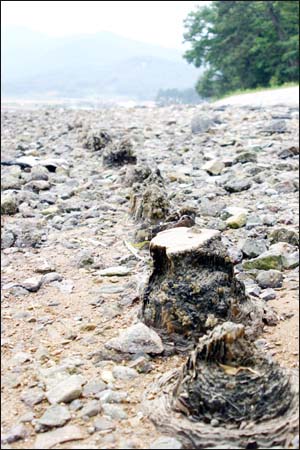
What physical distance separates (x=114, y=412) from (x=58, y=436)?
242 mm

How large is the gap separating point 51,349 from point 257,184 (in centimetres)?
358

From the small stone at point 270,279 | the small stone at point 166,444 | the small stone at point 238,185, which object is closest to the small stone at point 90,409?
the small stone at point 166,444

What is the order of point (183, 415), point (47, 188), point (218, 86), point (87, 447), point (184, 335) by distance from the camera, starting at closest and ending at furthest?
point (87, 447) → point (183, 415) → point (184, 335) → point (47, 188) → point (218, 86)

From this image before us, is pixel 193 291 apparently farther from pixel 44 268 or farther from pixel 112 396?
pixel 44 268

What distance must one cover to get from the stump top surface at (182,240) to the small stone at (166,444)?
3.24 ft

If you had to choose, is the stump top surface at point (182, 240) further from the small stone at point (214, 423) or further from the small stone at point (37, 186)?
the small stone at point (37, 186)

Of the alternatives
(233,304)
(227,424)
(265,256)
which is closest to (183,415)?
(227,424)

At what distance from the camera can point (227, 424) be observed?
80.7 inches

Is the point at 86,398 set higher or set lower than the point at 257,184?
lower

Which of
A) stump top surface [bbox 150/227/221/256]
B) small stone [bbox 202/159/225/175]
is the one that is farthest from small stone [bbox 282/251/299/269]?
small stone [bbox 202/159/225/175]

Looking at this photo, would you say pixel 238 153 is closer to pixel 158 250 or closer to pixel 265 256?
pixel 265 256

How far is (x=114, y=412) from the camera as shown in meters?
2.22

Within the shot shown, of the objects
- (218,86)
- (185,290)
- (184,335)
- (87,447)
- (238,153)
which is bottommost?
(87,447)

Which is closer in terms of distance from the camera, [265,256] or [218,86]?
[265,256]
